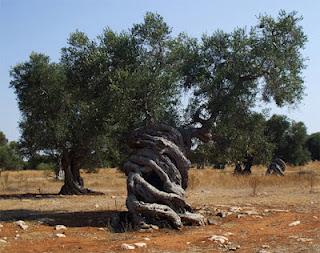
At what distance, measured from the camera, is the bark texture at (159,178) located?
1489 centimetres

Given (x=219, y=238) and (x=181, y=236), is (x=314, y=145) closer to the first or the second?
(x=181, y=236)

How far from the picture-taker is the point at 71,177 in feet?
99.0

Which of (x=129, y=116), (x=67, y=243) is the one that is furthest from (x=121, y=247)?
(x=129, y=116)

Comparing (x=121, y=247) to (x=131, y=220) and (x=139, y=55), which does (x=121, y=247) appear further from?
(x=139, y=55)

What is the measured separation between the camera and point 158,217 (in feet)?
49.2

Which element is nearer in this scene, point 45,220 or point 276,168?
point 45,220

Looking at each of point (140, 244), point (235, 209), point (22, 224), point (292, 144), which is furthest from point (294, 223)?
point (292, 144)

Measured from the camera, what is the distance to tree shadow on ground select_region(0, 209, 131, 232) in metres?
15.3

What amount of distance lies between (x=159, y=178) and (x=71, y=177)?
14850mm

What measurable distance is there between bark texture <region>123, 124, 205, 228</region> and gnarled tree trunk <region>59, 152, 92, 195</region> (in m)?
13.9

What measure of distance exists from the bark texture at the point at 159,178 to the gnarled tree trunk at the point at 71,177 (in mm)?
13940

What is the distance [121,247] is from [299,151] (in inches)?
2120

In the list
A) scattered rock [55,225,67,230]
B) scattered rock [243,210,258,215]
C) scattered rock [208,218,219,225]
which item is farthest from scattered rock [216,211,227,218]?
scattered rock [55,225,67,230]

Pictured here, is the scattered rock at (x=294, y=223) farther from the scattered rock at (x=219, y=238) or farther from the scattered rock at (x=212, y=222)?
the scattered rock at (x=219, y=238)
